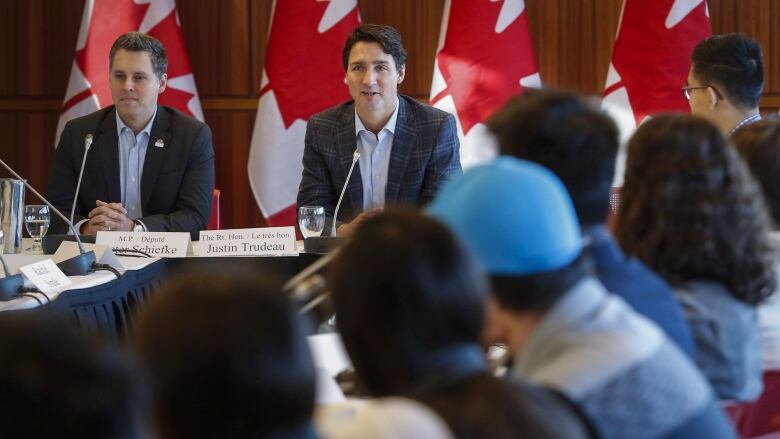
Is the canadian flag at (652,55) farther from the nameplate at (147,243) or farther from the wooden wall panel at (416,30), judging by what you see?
the nameplate at (147,243)

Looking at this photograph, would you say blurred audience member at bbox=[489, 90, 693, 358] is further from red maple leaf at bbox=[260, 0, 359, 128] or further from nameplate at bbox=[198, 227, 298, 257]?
red maple leaf at bbox=[260, 0, 359, 128]

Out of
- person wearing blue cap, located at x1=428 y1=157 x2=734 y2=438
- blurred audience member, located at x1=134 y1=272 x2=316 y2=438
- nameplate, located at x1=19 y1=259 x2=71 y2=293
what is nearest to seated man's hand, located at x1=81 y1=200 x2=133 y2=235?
nameplate, located at x1=19 y1=259 x2=71 y2=293

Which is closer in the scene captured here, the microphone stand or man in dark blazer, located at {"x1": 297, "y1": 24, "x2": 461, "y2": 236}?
the microphone stand

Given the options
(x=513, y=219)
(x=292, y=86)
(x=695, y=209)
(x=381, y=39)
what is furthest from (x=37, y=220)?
(x=513, y=219)

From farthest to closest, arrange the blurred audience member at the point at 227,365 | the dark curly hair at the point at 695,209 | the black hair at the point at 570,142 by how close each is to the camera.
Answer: the dark curly hair at the point at 695,209, the black hair at the point at 570,142, the blurred audience member at the point at 227,365

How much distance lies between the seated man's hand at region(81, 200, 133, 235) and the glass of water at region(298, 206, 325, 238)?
2.35 ft

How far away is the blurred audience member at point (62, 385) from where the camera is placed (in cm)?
61

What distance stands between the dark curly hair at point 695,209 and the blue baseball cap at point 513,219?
1.78 ft

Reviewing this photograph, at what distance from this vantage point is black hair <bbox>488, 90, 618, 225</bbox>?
4.78ft

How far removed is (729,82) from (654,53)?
1.45 metres

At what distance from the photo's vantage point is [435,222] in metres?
1.00

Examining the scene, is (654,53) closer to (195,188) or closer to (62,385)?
(195,188)

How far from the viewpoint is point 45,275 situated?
2.73 m

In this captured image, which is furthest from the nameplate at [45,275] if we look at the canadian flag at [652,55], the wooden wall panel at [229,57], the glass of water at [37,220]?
the canadian flag at [652,55]
